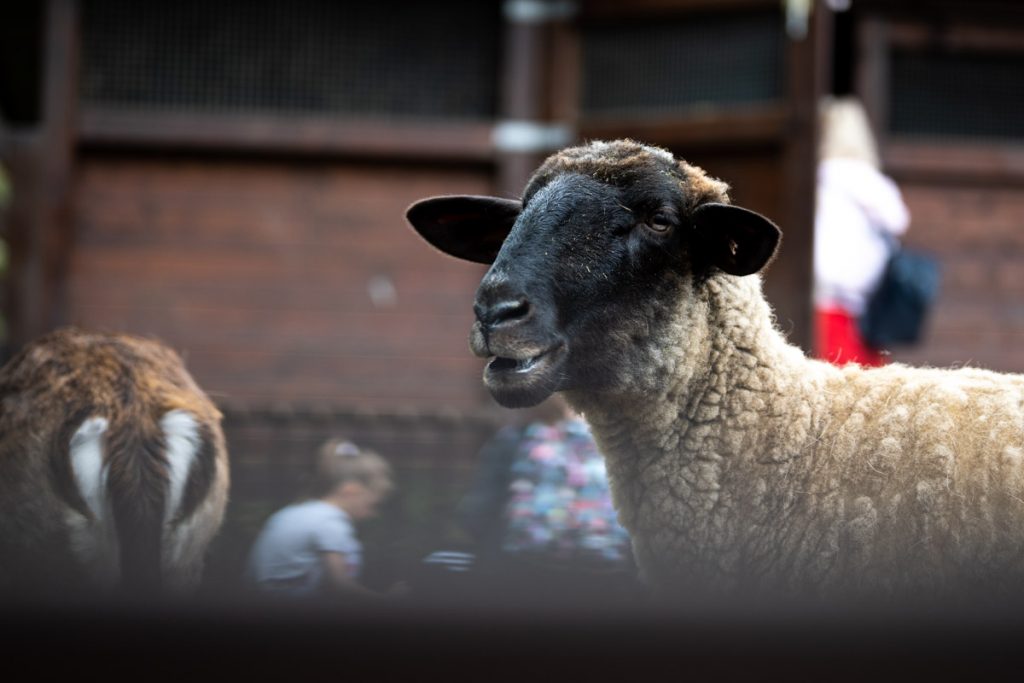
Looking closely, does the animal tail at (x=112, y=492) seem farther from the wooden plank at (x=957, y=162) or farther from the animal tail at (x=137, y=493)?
the wooden plank at (x=957, y=162)

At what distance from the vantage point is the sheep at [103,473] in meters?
2.23

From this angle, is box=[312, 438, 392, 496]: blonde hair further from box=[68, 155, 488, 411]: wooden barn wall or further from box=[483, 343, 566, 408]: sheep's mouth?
box=[68, 155, 488, 411]: wooden barn wall

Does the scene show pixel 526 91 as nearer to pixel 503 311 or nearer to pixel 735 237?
pixel 735 237

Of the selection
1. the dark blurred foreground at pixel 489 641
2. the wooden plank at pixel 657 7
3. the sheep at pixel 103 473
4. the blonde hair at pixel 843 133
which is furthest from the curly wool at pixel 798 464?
the wooden plank at pixel 657 7

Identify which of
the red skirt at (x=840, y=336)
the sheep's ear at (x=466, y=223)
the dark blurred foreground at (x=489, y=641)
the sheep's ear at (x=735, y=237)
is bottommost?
the dark blurred foreground at (x=489, y=641)

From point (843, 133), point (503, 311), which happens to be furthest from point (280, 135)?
point (503, 311)

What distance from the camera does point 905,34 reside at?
641 cm

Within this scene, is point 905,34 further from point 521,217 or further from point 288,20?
point 521,217

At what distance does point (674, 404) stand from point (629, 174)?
44 centimetres

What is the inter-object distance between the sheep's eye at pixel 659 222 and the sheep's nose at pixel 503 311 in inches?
12.1

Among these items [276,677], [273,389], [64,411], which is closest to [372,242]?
[273,389]

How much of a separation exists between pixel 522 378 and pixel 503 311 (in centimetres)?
12

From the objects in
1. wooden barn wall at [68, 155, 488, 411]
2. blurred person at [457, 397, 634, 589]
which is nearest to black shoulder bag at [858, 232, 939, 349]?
blurred person at [457, 397, 634, 589]

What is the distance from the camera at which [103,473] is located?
2.31 metres
